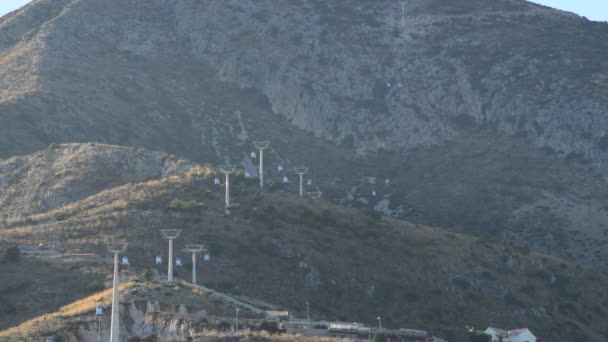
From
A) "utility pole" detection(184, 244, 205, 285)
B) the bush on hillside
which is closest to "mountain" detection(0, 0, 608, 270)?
the bush on hillside

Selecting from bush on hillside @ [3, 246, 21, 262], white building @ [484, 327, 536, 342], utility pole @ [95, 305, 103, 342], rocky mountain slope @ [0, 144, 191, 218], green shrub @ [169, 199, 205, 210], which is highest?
rocky mountain slope @ [0, 144, 191, 218]

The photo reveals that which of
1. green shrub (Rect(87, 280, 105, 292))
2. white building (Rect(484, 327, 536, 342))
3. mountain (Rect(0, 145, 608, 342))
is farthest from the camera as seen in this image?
mountain (Rect(0, 145, 608, 342))

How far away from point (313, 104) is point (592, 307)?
71.3 m

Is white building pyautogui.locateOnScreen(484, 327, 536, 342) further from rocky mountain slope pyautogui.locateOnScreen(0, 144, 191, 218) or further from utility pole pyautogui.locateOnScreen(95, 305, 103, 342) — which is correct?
rocky mountain slope pyautogui.locateOnScreen(0, 144, 191, 218)

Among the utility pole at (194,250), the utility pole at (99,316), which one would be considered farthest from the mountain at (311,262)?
the utility pole at (99,316)

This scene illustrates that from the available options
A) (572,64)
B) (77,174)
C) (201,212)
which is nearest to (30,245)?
(201,212)

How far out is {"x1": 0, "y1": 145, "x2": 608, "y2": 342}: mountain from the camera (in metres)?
109

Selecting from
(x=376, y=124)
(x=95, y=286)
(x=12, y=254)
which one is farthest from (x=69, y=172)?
(x=376, y=124)

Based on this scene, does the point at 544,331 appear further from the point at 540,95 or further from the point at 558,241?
the point at 540,95

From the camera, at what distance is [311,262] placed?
388 feet

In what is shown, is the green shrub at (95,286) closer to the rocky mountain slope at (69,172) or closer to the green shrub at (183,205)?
the green shrub at (183,205)

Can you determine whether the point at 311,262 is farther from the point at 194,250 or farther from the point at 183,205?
the point at 194,250

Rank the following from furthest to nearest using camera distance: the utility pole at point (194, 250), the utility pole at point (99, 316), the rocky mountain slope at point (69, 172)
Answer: the rocky mountain slope at point (69, 172) < the utility pole at point (194, 250) < the utility pole at point (99, 316)

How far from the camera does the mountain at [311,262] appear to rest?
109 metres
